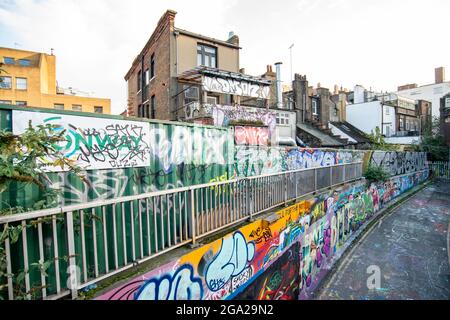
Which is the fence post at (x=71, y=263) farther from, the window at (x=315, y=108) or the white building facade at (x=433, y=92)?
the white building facade at (x=433, y=92)

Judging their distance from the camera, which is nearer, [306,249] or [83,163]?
[83,163]

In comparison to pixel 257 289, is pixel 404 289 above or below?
below

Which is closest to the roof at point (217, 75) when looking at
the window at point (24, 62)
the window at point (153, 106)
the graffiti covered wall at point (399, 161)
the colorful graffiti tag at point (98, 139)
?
the window at point (153, 106)

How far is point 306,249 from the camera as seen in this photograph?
7.10 m

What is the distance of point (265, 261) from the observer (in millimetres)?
5109

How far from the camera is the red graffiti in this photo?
12.1 m

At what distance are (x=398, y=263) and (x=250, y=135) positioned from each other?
27.6 ft

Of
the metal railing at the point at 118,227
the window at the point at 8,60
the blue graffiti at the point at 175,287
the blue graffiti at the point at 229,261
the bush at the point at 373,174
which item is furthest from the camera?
the window at the point at 8,60

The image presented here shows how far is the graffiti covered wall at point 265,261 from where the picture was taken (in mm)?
3123

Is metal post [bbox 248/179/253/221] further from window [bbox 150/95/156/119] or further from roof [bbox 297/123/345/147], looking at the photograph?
roof [bbox 297/123/345/147]

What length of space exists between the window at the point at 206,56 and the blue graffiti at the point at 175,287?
54.3 feet

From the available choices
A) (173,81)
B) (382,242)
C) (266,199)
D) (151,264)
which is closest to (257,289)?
(266,199)

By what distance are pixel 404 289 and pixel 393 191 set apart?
10.9 m

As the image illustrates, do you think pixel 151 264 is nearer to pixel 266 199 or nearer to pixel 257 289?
pixel 257 289
